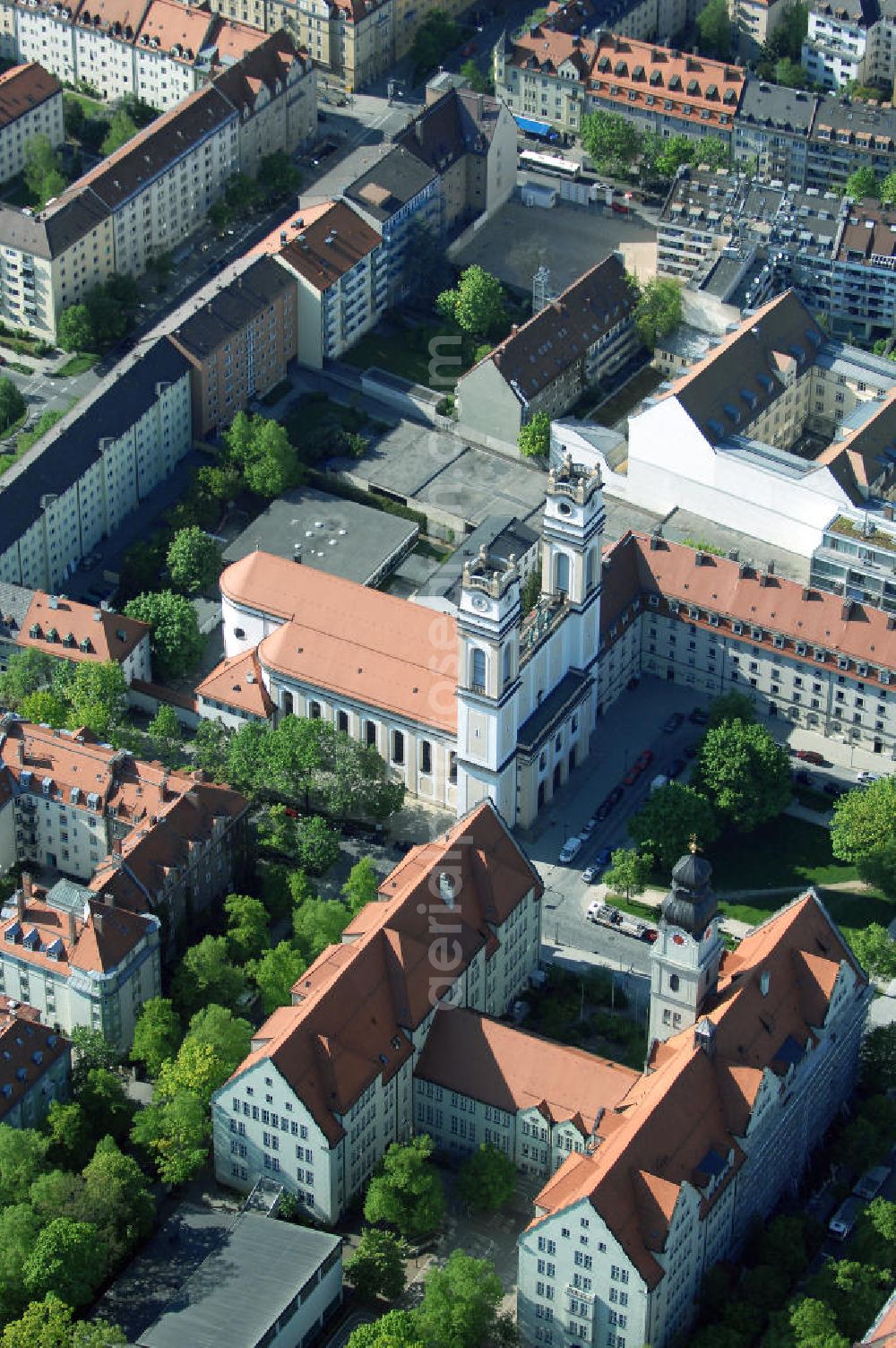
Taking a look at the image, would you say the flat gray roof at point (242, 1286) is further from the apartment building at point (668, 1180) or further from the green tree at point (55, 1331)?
the apartment building at point (668, 1180)

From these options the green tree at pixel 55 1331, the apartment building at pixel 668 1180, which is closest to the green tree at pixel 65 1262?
the green tree at pixel 55 1331

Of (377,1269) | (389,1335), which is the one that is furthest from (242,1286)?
(389,1335)

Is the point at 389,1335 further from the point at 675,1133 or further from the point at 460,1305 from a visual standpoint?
the point at 675,1133

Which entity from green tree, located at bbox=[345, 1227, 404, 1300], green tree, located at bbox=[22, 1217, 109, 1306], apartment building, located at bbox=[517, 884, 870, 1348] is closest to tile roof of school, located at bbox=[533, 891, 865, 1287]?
apartment building, located at bbox=[517, 884, 870, 1348]

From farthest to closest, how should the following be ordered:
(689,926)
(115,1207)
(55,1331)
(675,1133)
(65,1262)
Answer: (115,1207) → (689,926) → (65,1262) → (675,1133) → (55,1331)

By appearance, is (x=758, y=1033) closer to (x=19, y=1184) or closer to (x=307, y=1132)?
(x=307, y=1132)

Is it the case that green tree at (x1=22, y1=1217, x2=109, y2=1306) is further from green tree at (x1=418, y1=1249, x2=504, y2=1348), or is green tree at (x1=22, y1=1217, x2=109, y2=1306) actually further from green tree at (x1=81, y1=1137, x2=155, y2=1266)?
green tree at (x1=418, y1=1249, x2=504, y2=1348)
